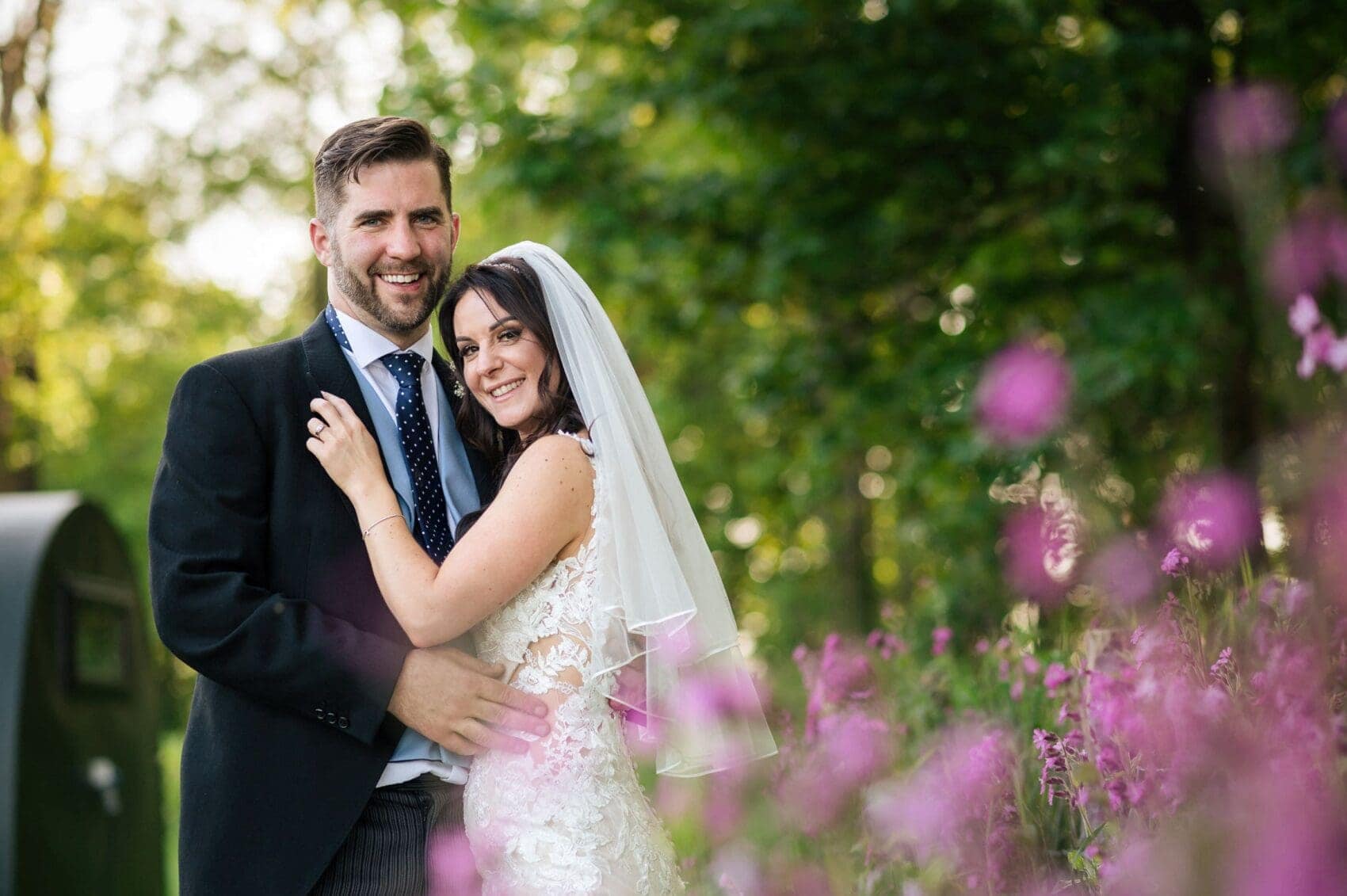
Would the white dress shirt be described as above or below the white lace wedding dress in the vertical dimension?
above

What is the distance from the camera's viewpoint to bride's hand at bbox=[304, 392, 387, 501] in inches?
114

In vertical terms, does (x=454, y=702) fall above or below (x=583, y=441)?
below

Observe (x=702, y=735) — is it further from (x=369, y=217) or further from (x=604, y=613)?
(x=369, y=217)

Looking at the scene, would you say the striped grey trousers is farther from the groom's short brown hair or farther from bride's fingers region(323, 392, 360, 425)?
the groom's short brown hair

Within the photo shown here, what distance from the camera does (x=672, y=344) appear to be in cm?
836

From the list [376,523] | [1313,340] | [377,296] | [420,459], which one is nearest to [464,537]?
[376,523]

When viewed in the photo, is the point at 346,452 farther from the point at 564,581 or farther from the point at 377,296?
the point at 564,581

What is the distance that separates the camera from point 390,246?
3111mm

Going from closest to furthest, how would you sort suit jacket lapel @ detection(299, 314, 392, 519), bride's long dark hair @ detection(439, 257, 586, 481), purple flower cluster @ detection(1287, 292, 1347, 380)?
purple flower cluster @ detection(1287, 292, 1347, 380) < suit jacket lapel @ detection(299, 314, 392, 519) < bride's long dark hair @ detection(439, 257, 586, 481)

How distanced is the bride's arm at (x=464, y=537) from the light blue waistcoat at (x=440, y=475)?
0.12 m

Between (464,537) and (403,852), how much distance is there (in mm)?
688

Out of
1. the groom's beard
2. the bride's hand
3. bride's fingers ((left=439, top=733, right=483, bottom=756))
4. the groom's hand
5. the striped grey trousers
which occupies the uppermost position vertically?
the groom's beard

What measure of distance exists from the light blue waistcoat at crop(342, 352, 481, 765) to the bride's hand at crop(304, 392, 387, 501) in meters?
0.11

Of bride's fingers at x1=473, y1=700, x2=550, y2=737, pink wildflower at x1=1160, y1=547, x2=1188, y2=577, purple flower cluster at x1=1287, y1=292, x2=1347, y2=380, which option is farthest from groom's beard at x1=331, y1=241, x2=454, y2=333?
purple flower cluster at x1=1287, y1=292, x2=1347, y2=380
